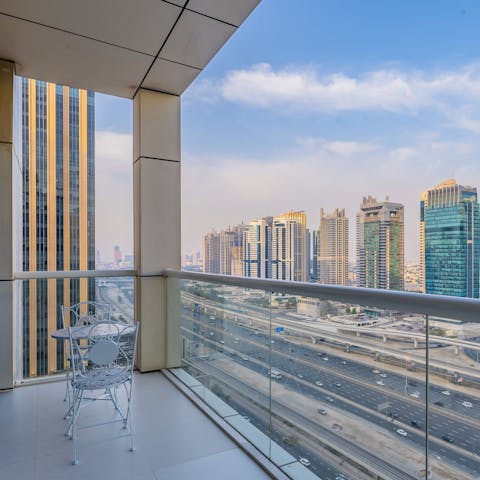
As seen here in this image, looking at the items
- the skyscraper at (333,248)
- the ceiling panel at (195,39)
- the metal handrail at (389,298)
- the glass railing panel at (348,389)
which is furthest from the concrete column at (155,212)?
the glass railing panel at (348,389)

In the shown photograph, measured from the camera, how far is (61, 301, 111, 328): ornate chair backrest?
3.84m

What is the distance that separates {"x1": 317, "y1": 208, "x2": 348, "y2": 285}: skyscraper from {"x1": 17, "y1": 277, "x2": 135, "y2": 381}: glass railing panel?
252 cm

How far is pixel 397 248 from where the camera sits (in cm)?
367

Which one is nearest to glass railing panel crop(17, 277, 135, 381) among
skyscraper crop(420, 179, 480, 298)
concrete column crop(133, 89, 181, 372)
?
concrete column crop(133, 89, 181, 372)

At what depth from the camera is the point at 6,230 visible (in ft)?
11.6

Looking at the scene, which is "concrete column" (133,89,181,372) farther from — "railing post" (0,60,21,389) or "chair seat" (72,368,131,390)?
"chair seat" (72,368,131,390)

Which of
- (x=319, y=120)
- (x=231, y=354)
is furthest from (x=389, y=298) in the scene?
(x=319, y=120)

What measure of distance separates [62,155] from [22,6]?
194cm

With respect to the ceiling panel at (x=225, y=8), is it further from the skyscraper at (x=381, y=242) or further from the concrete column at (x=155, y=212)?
the skyscraper at (x=381, y=242)

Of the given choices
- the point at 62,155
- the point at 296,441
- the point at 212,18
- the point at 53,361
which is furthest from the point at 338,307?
the point at 62,155

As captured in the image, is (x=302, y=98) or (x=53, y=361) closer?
(x=53, y=361)

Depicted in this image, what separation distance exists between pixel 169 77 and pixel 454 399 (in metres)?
3.97

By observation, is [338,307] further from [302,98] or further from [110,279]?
[302,98]

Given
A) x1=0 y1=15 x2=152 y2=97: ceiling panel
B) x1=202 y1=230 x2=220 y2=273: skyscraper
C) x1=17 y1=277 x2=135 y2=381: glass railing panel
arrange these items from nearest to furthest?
x1=0 y1=15 x2=152 y2=97: ceiling panel < x1=202 y1=230 x2=220 y2=273: skyscraper < x1=17 y1=277 x2=135 y2=381: glass railing panel
